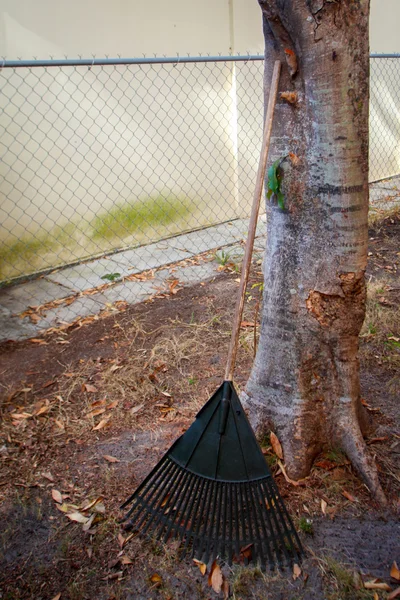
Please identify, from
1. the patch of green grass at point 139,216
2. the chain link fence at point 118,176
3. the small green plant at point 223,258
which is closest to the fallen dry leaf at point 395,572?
the chain link fence at point 118,176

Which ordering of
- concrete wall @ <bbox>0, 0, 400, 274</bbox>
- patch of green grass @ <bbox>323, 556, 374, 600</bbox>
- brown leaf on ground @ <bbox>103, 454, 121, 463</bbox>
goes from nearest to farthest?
patch of green grass @ <bbox>323, 556, 374, 600</bbox>, brown leaf on ground @ <bbox>103, 454, 121, 463</bbox>, concrete wall @ <bbox>0, 0, 400, 274</bbox>

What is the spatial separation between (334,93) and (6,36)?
11.3 feet

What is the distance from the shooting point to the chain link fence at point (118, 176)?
4801mm

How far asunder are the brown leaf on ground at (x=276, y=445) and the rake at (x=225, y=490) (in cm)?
34

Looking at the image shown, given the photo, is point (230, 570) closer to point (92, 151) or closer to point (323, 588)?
point (323, 588)

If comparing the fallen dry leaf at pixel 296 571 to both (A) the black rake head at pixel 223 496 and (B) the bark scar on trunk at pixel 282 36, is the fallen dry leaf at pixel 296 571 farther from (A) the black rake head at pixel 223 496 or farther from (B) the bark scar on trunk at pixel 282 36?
(B) the bark scar on trunk at pixel 282 36

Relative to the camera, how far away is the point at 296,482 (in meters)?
2.49

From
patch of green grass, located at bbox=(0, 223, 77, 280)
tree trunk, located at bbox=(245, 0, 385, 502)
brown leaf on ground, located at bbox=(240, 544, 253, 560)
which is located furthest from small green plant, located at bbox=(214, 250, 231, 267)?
brown leaf on ground, located at bbox=(240, 544, 253, 560)

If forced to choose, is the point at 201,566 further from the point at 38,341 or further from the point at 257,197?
the point at 38,341

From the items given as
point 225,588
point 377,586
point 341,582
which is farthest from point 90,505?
point 377,586

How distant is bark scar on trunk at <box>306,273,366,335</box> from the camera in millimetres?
2398

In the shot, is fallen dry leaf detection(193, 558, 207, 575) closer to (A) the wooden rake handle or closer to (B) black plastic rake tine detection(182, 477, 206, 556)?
(B) black plastic rake tine detection(182, 477, 206, 556)

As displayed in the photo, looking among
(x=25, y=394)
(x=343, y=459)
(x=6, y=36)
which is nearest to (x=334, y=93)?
(x=343, y=459)

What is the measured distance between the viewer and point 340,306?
2.41 metres
